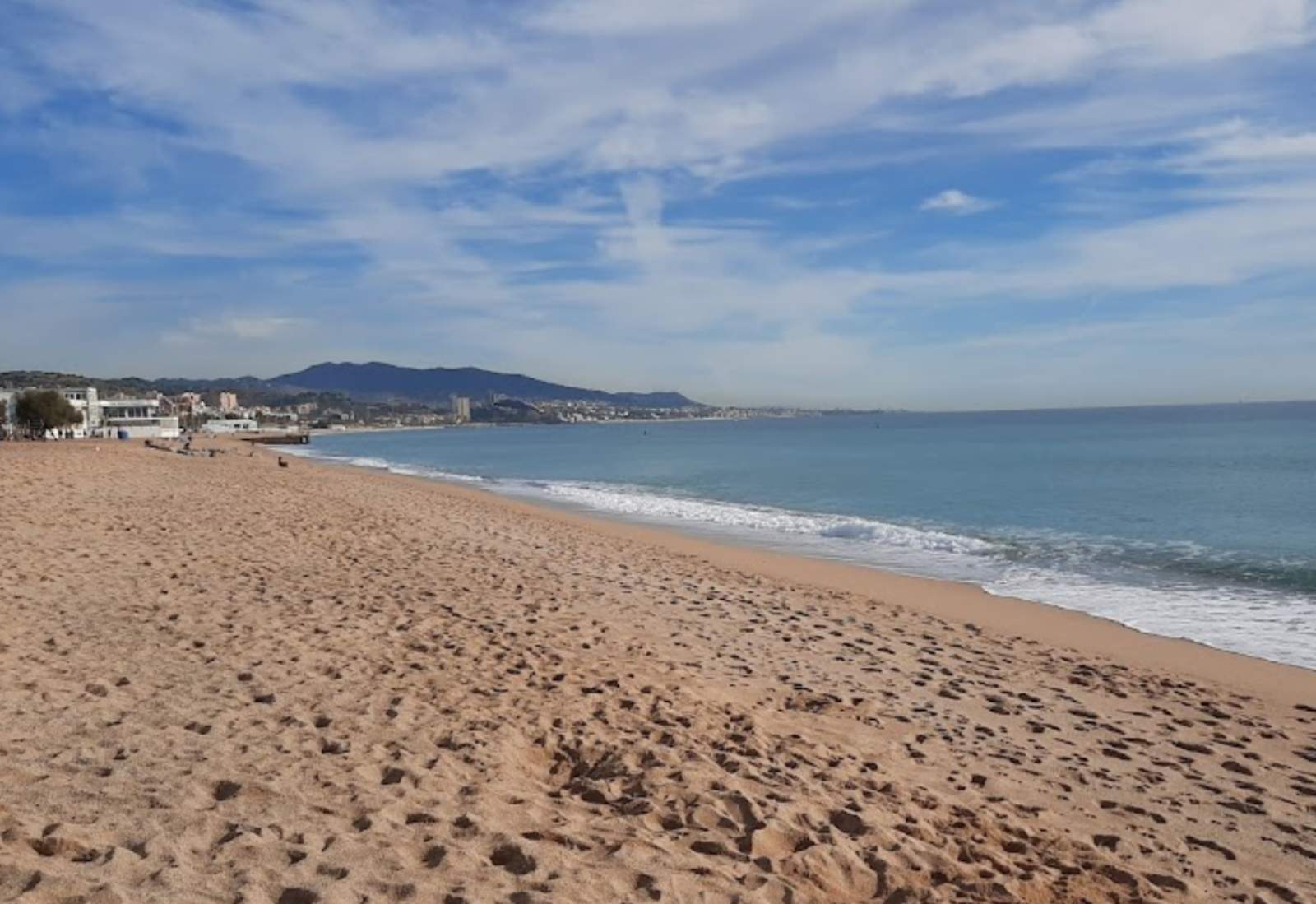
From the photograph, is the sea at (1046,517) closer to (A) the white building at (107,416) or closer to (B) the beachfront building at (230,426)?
(A) the white building at (107,416)

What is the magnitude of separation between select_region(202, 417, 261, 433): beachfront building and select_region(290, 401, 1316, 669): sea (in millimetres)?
89911

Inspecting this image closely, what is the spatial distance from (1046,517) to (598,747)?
23.8 m

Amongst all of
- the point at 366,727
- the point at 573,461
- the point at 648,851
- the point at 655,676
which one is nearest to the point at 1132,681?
the point at 655,676

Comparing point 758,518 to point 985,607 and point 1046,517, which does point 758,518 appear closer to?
point 1046,517

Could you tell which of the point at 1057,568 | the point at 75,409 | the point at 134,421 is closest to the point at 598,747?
the point at 1057,568

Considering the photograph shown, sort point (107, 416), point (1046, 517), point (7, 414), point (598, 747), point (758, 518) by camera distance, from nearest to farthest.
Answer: point (598, 747)
point (758, 518)
point (1046, 517)
point (7, 414)
point (107, 416)

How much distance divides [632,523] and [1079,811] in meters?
18.7

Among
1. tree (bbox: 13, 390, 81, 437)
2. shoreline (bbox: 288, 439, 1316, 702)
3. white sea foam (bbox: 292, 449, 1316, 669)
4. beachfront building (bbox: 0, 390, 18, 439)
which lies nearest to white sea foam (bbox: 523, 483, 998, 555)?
white sea foam (bbox: 292, 449, 1316, 669)

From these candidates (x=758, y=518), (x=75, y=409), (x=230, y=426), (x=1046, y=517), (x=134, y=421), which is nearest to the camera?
(x=758, y=518)

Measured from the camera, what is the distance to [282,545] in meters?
13.6

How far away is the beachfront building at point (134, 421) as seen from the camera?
95.1 metres

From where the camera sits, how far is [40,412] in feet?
249

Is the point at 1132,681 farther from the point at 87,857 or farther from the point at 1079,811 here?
the point at 87,857

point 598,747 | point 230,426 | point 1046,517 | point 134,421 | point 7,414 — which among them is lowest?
point 1046,517
